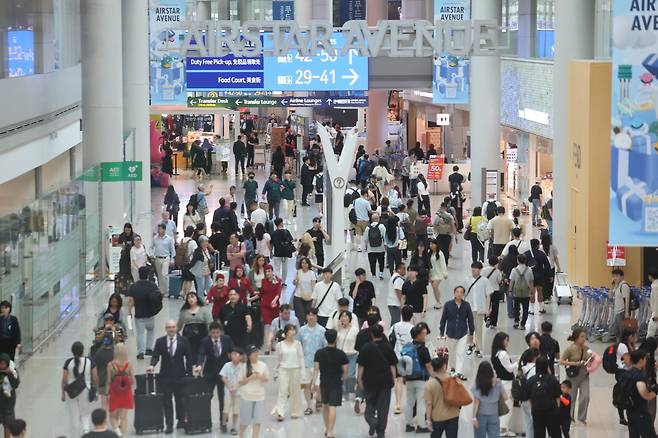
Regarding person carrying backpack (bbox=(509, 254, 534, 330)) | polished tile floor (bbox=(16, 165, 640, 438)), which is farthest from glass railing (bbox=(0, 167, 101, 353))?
person carrying backpack (bbox=(509, 254, 534, 330))

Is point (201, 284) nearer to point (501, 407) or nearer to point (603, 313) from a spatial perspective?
point (603, 313)

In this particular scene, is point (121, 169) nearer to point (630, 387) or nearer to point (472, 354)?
point (472, 354)

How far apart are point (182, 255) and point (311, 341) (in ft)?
27.2

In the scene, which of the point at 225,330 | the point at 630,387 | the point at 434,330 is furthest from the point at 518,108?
the point at 630,387

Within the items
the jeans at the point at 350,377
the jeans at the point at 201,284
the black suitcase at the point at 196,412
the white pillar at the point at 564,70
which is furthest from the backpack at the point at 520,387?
the white pillar at the point at 564,70

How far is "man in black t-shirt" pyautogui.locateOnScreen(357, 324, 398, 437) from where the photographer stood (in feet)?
52.5

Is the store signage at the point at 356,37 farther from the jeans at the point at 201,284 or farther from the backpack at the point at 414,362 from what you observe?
the backpack at the point at 414,362

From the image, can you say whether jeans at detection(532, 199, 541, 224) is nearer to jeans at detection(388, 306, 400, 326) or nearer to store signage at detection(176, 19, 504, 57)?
store signage at detection(176, 19, 504, 57)

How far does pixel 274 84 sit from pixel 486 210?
12528mm

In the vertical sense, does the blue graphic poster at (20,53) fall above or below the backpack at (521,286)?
above

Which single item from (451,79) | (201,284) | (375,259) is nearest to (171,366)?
(201,284)

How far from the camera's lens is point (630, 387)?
49.6 ft

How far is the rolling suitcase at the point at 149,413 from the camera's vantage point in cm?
1659

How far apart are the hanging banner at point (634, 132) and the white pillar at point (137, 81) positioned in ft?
52.7
